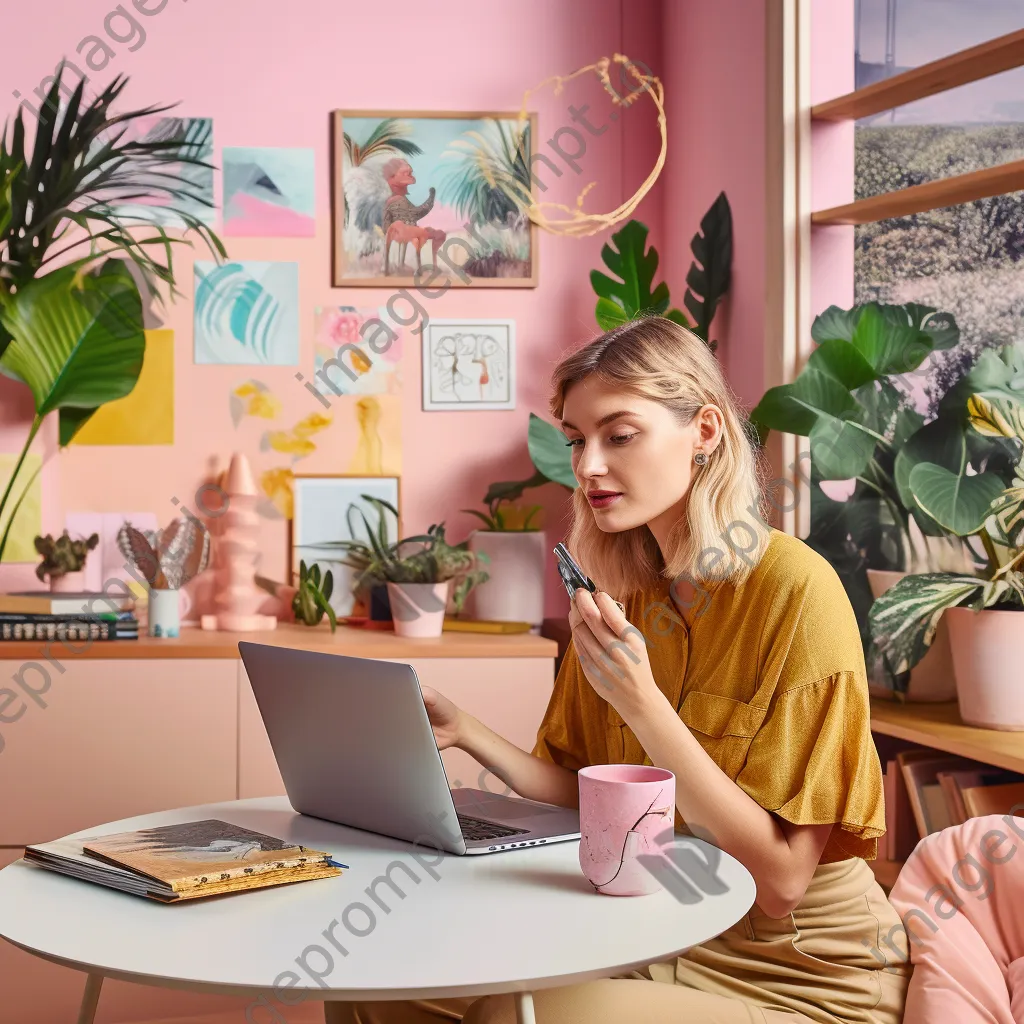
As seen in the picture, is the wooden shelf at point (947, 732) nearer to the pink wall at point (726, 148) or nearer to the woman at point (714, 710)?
the woman at point (714, 710)

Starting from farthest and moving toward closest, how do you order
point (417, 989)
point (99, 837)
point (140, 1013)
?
point (140, 1013), point (99, 837), point (417, 989)

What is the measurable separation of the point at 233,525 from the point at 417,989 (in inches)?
83.6

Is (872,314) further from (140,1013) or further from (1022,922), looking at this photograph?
(140,1013)

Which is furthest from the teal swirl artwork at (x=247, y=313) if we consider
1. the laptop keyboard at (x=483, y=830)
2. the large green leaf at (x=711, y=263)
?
the laptop keyboard at (x=483, y=830)

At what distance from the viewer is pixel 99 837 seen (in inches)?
53.8

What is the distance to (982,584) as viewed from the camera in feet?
6.58

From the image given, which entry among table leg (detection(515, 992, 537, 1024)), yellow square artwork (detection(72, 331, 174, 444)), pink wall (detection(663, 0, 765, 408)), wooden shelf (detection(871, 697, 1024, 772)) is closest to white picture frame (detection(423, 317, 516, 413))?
pink wall (detection(663, 0, 765, 408))

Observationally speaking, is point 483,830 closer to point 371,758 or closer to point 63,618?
point 371,758

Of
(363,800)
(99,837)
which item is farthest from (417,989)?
(99,837)

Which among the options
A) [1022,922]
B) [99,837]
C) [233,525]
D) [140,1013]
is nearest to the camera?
[99,837]

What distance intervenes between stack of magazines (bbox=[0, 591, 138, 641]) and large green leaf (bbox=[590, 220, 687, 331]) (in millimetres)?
1309

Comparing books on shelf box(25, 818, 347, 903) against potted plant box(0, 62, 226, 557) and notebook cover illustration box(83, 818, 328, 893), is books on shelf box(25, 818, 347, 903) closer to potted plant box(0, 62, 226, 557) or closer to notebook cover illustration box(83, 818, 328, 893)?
notebook cover illustration box(83, 818, 328, 893)

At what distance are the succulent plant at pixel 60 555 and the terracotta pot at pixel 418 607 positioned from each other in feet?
2.44

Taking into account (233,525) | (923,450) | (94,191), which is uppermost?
(94,191)
